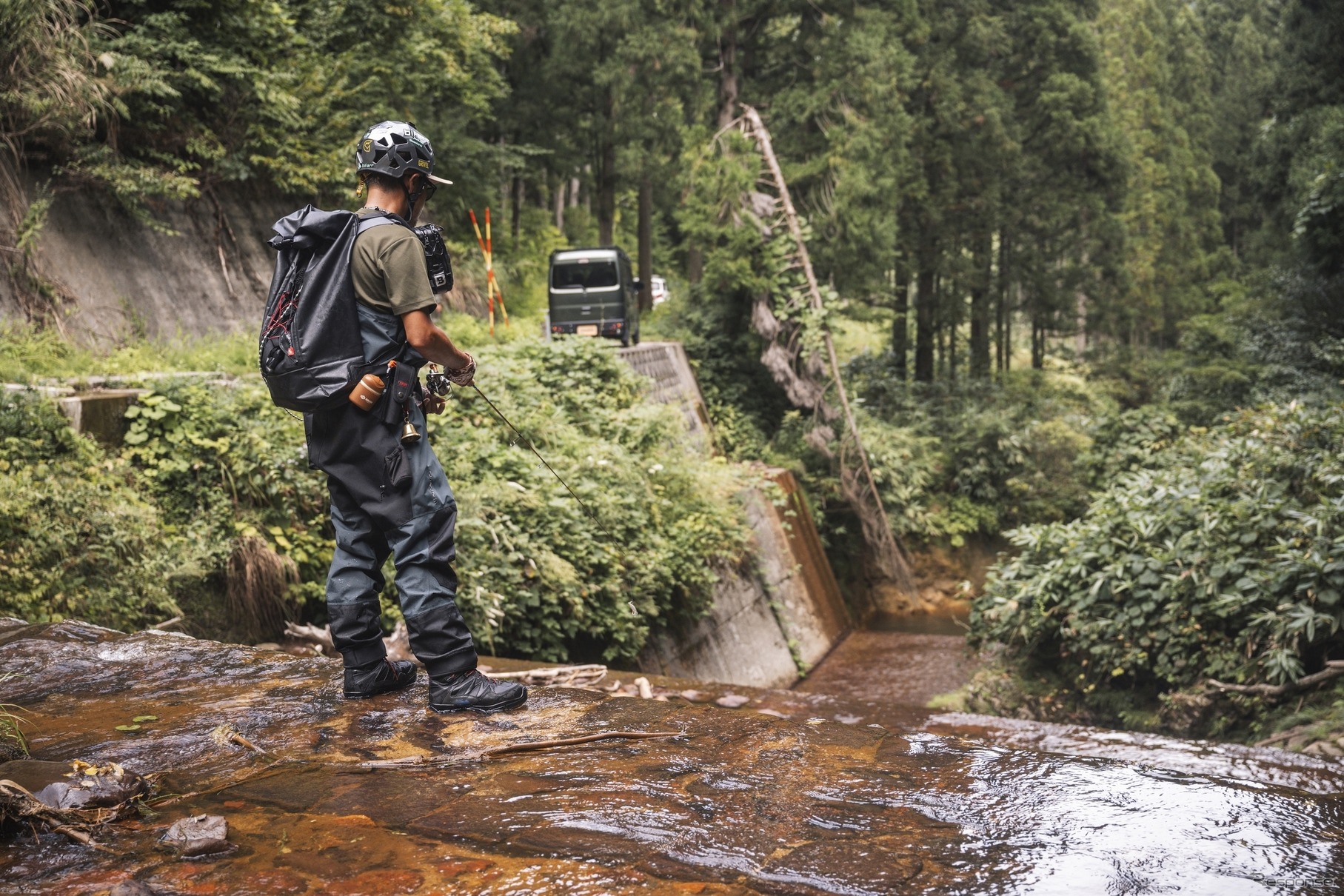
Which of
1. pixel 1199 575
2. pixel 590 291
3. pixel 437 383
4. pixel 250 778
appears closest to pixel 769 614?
pixel 1199 575

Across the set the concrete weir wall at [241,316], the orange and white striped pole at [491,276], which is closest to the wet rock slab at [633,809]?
the concrete weir wall at [241,316]

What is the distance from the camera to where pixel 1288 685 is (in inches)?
242

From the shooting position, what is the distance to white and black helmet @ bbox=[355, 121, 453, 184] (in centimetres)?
379

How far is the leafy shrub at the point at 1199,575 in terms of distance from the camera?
21.0 feet

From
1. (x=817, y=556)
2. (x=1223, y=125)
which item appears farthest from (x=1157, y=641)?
(x=1223, y=125)

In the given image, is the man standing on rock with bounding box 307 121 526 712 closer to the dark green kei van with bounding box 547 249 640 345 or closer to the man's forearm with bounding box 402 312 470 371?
the man's forearm with bounding box 402 312 470 371

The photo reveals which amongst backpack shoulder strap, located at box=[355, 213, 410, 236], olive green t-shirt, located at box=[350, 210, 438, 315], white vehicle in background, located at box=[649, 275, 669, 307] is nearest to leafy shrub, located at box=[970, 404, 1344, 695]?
olive green t-shirt, located at box=[350, 210, 438, 315]

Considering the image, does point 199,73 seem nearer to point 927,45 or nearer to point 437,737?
point 437,737

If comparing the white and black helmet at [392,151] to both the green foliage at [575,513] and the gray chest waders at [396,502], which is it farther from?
the green foliage at [575,513]

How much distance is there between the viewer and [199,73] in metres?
12.3

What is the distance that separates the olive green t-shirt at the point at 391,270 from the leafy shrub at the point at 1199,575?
17.4ft

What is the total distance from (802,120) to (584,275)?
15.3 feet

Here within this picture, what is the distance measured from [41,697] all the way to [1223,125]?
37.8m

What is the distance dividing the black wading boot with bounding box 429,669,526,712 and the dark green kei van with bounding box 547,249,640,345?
14.0 metres
